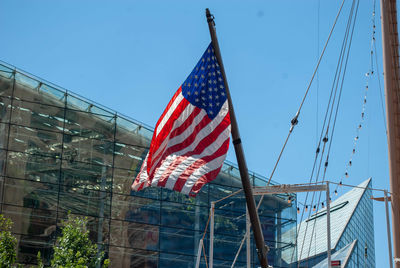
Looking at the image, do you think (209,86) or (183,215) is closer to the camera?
(209,86)

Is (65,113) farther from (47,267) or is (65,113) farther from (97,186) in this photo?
(47,267)

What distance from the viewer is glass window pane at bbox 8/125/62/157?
33.9 m

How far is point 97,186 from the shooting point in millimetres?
35719

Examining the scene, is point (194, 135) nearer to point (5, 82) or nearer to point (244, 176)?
point (244, 176)

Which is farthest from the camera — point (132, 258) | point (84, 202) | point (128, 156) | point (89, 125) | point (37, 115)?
point (128, 156)

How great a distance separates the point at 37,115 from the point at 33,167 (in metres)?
2.74

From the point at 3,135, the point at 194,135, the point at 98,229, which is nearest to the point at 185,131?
the point at 194,135

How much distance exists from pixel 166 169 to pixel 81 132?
27.9 metres

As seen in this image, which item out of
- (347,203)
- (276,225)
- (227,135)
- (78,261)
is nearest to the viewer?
(227,135)

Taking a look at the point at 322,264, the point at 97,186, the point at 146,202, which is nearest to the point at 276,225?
the point at 322,264

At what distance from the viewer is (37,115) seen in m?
34.7

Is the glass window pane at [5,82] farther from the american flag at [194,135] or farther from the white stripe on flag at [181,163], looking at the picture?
the white stripe on flag at [181,163]

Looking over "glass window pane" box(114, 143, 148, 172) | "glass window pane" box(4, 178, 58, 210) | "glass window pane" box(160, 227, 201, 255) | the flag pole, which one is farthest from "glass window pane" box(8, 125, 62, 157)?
the flag pole

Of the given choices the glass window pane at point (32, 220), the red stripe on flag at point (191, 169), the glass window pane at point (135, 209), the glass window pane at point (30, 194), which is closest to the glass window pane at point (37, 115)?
the glass window pane at point (30, 194)
